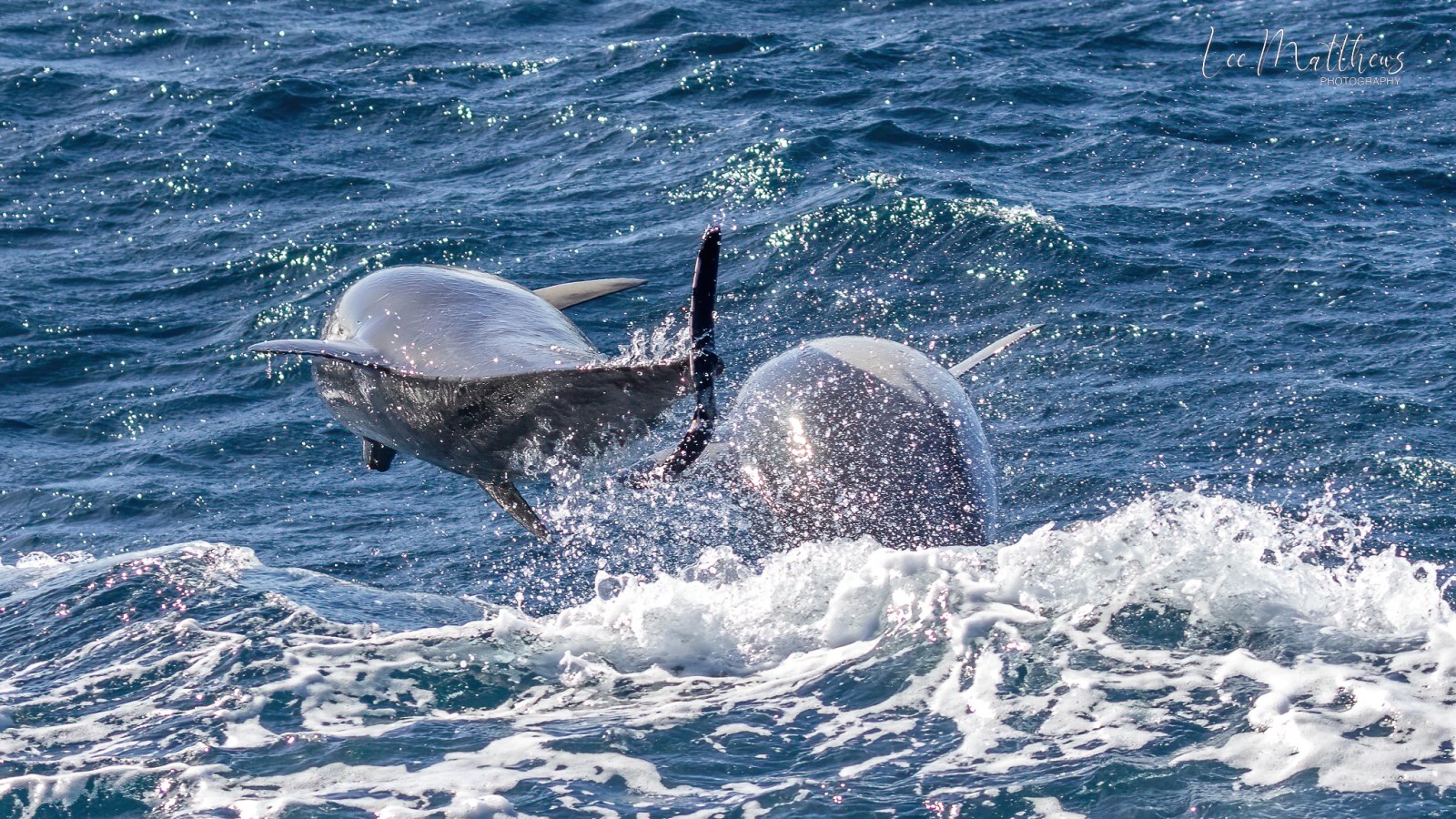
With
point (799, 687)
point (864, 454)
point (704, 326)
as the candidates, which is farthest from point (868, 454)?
point (704, 326)

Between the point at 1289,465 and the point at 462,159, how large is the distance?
565 inches

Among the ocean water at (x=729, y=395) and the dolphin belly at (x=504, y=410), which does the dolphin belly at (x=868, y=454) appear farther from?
the dolphin belly at (x=504, y=410)

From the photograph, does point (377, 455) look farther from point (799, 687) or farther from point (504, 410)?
point (799, 687)

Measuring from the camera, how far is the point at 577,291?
12.2 m

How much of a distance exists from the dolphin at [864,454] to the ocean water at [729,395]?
24 cm

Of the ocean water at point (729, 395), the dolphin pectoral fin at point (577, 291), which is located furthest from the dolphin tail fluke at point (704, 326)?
the dolphin pectoral fin at point (577, 291)

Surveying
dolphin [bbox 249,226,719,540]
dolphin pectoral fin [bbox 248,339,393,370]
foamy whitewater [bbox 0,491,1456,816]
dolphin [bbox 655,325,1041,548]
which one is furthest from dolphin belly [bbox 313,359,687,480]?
dolphin [bbox 655,325,1041,548]

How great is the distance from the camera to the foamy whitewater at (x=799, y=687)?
27.8 feet

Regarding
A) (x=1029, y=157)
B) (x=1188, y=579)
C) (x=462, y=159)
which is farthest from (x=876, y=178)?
(x=1188, y=579)

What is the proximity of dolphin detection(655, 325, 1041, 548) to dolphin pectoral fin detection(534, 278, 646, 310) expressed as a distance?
69.9 inches

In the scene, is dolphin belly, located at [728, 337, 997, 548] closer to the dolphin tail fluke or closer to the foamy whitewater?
the foamy whitewater
